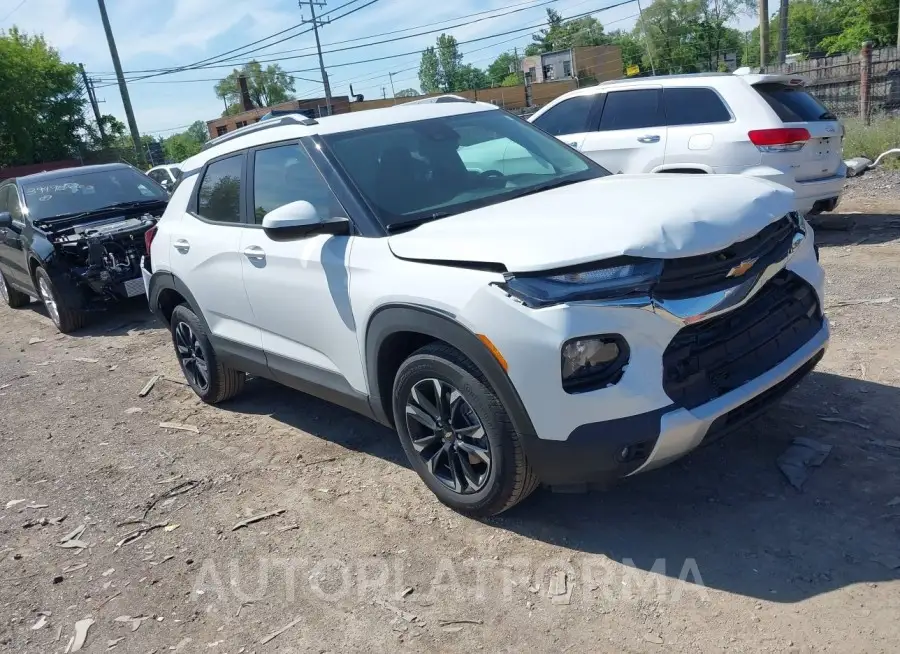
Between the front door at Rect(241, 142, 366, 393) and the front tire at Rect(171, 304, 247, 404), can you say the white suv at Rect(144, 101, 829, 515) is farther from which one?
the front tire at Rect(171, 304, 247, 404)

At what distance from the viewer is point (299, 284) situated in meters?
3.85

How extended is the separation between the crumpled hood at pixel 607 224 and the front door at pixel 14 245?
7553 millimetres

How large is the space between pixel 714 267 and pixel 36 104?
147ft

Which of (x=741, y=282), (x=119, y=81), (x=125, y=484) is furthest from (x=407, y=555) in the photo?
(x=119, y=81)

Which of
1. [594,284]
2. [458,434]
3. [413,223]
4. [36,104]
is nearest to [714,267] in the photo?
[594,284]

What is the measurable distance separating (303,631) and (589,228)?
6.32ft

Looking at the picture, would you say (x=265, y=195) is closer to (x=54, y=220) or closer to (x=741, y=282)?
(x=741, y=282)

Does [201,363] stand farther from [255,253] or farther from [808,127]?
[808,127]

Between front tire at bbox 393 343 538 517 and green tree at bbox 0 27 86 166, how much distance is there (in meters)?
42.4

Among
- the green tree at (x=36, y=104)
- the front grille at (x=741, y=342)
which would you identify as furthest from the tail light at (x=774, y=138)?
the green tree at (x=36, y=104)

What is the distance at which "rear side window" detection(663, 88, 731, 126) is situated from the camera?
7.50 metres

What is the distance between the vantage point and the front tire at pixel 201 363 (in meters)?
5.14

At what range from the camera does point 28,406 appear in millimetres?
6148

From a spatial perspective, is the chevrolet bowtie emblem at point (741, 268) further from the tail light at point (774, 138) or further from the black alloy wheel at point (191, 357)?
the tail light at point (774, 138)
